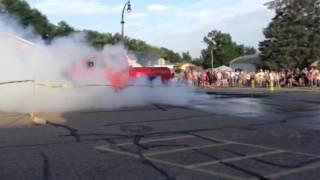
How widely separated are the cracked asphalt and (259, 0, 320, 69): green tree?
61.6m

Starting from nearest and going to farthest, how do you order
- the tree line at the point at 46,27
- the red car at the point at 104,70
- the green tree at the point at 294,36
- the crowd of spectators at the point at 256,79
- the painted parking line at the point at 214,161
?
1. the painted parking line at the point at 214,161
2. the red car at the point at 104,70
3. the tree line at the point at 46,27
4. the crowd of spectators at the point at 256,79
5. the green tree at the point at 294,36

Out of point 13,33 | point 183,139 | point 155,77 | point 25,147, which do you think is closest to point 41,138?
point 25,147

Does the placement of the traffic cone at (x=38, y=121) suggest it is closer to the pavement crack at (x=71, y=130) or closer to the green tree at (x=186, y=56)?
the pavement crack at (x=71, y=130)

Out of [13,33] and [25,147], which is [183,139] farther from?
[13,33]

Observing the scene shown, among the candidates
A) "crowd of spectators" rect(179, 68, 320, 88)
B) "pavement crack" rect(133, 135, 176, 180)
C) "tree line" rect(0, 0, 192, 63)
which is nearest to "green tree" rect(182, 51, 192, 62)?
"tree line" rect(0, 0, 192, 63)

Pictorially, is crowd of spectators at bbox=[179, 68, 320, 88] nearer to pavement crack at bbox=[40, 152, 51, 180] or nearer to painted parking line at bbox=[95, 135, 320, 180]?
painted parking line at bbox=[95, 135, 320, 180]

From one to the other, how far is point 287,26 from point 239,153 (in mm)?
71980

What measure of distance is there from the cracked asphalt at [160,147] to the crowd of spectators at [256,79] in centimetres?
3002

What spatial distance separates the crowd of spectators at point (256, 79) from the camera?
158ft

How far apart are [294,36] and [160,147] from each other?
70.8 meters

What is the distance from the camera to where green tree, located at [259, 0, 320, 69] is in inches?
3071

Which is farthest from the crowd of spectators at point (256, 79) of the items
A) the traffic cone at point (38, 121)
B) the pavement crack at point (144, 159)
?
the pavement crack at point (144, 159)

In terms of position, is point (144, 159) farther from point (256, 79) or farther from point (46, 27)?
point (46, 27)

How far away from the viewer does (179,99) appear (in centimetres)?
2488
